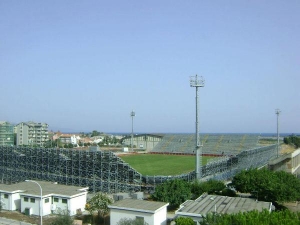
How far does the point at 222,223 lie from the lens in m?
11.8

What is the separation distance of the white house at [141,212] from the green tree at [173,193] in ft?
9.43

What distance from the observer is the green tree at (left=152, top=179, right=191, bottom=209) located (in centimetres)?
2083

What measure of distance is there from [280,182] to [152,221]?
1063cm

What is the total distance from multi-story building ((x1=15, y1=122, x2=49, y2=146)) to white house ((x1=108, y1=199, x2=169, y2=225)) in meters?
68.6

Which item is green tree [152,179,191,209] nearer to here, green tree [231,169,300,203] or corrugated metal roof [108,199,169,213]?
corrugated metal roof [108,199,169,213]

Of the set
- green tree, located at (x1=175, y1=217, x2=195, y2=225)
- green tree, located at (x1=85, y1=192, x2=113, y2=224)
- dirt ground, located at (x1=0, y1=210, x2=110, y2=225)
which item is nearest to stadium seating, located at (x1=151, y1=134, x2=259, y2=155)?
dirt ground, located at (x1=0, y1=210, x2=110, y2=225)

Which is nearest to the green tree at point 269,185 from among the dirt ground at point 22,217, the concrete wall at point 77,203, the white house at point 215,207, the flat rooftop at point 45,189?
the white house at point 215,207

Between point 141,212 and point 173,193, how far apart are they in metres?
4.50

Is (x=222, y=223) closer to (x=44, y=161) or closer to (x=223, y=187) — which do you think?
(x=223, y=187)

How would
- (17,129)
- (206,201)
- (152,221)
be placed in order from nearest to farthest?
1. (152,221)
2. (206,201)
3. (17,129)

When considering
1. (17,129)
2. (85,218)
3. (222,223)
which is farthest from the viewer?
(17,129)

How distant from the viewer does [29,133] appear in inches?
3253

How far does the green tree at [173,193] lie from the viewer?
20.8 m

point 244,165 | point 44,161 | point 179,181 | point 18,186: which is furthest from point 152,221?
point 244,165
